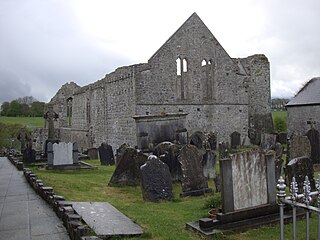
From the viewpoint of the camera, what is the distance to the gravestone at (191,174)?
946 cm

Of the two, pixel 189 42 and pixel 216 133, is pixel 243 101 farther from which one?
pixel 189 42

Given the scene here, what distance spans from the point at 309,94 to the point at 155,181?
19.5 m

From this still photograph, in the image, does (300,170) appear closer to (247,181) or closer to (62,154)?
(247,181)

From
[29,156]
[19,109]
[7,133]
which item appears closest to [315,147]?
[29,156]

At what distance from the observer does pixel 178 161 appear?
11.1 metres

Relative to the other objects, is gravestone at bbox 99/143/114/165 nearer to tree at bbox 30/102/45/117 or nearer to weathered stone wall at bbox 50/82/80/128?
weathered stone wall at bbox 50/82/80/128

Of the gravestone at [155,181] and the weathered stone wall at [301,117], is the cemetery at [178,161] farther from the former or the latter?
the weathered stone wall at [301,117]

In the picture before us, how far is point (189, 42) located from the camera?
23.3 meters

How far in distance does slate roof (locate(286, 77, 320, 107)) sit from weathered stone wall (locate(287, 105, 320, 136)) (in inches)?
12.1

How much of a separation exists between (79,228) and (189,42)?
19485 mm

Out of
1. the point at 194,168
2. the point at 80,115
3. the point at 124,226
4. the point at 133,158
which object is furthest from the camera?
the point at 80,115

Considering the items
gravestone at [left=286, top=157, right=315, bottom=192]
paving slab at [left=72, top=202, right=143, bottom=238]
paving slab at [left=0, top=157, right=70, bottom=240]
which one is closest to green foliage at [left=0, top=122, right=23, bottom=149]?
paving slab at [left=0, top=157, right=70, bottom=240]

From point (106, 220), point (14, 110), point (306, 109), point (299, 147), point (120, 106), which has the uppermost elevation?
point (14, 110)

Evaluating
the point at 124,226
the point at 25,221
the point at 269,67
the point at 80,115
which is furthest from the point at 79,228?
the point at 80,115
